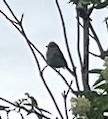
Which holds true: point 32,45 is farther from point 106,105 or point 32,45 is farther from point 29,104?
point 106,105

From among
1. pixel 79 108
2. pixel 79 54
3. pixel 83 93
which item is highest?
pixel 79 54

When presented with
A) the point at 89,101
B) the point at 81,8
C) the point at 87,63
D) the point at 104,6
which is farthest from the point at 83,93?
the point at 81,8

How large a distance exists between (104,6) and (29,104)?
1.37 meters

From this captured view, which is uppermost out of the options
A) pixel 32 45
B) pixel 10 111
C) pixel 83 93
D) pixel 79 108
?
pixel 32 45

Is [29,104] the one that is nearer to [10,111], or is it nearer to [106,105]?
[10,111]

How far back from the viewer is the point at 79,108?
1.37 metres

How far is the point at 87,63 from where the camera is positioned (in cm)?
280

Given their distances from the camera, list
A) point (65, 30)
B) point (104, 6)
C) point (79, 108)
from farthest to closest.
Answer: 1. point (65, 30)
2. point (104, 6)
3. point (79, 108)

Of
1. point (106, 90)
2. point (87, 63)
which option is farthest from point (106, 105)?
point (87, 63)

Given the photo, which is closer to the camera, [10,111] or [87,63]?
[87,63]

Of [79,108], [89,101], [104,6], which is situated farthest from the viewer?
[104,6]

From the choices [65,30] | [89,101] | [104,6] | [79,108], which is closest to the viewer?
[79,108]

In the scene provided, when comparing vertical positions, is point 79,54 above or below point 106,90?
above

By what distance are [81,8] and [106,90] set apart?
60.1 inches
